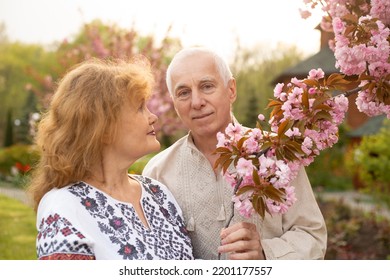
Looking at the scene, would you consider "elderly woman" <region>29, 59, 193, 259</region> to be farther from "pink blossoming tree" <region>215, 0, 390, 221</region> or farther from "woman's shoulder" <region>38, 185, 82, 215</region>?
"pink blossoming tree" <region>215, 0, 390, 221</region>

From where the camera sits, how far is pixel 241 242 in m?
2.08

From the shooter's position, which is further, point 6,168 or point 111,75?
point 6,168

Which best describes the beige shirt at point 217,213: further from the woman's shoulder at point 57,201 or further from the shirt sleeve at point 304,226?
the woman's shoulder at point 57,201

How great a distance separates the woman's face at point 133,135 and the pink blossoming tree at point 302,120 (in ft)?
1.05

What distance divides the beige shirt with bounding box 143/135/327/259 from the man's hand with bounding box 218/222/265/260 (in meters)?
0.15

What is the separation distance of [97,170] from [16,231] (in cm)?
608

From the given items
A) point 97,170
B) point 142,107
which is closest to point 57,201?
point 97,170

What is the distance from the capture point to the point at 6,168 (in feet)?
46.6

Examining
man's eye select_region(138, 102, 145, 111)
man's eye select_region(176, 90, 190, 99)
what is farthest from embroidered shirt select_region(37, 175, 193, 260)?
man's eye select_region(176, 90, 190, 99)

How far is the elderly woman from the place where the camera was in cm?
190

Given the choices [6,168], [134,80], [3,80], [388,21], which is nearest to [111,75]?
[134,80]

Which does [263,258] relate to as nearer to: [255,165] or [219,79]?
[255,165]
